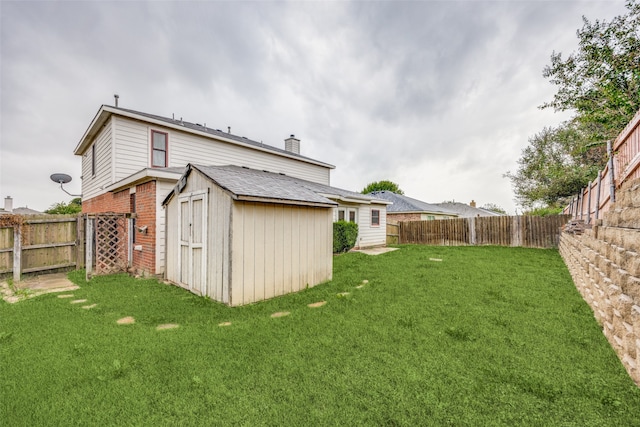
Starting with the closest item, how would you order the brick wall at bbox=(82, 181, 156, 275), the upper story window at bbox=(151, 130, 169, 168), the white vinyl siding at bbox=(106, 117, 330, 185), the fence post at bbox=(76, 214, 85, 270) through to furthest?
the brick wall at bbox=(82, 181, 156, 275) → the fence post at bbox=(76, 214, 85, 270) → the white vinyl siding at bbox=(106, 117, 330, 185) → the upper story window at bbox=(151, 130, 169, 168)

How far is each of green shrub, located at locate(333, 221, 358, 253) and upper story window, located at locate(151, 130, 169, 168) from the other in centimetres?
723

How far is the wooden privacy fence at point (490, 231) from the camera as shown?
11836 mm

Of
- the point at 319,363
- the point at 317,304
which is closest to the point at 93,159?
the point at 317,304

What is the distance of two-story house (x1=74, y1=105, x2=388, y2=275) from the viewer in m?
7.16

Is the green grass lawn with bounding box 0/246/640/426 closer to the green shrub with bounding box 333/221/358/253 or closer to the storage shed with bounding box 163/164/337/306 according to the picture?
the storage shed with bounding box 163/164/337/306

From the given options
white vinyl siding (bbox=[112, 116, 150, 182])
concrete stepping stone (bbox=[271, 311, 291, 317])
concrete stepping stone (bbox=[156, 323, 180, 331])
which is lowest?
concrete stepping stone (bbox=[156, 323, 180, 331])

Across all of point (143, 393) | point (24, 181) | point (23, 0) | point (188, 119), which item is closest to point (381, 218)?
point (188, 119)

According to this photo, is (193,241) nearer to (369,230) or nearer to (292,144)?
(369,230)

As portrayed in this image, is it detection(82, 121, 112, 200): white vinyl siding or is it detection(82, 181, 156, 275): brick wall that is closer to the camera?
detection(82, 181, 156, 275): brick wall

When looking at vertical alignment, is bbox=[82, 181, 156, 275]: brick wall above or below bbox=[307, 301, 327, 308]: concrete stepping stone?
above

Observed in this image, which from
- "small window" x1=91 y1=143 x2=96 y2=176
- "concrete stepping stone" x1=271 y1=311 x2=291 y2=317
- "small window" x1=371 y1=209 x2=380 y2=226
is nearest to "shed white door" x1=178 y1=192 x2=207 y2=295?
"concrete stepping stone" x1=271 y1=311 x2=291 y2=317

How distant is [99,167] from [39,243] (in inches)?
147

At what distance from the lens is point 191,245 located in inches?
220

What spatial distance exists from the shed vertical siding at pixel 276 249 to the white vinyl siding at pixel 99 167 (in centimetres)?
719
